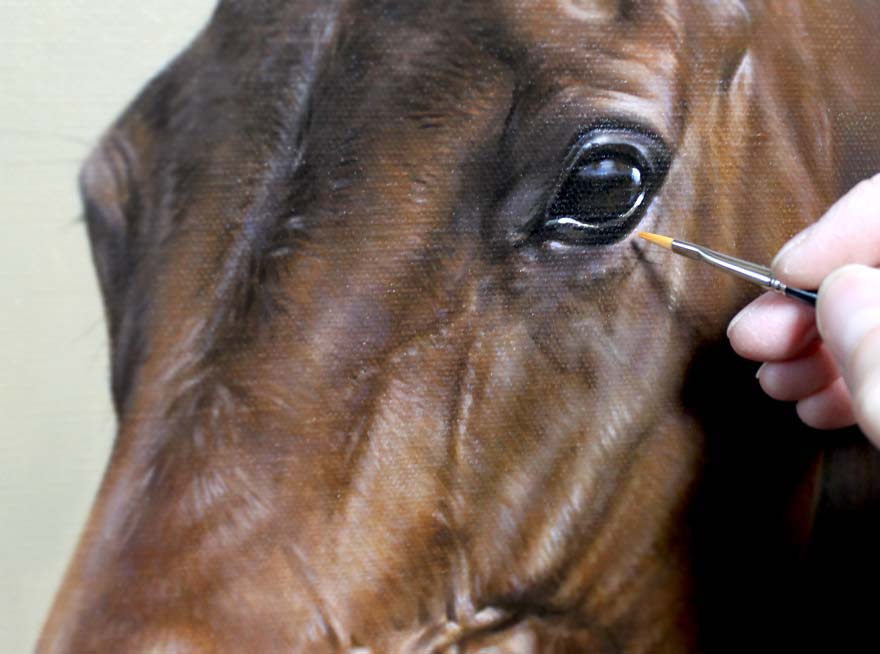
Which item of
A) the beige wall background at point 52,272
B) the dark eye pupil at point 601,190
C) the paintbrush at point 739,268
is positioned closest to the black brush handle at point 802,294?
the paintbrush at point 739,268

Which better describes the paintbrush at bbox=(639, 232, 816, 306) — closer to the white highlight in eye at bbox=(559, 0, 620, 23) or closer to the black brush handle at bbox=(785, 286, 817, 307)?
the black brush handle at bbox=(785, 286, 817, 307)

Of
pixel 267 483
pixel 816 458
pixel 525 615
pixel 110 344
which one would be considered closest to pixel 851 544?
pixel 816 458

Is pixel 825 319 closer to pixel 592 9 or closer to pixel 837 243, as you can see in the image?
pixel 837 243

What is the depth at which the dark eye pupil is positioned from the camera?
47cm

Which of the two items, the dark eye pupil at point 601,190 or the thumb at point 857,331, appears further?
the dark eye pupil at point 601,190

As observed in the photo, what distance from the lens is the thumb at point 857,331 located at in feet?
1.07

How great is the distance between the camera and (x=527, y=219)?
468 millimetres

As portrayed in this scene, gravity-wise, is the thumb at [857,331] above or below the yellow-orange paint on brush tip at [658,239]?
above

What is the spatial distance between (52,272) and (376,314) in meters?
0.19

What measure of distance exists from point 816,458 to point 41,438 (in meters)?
0.50

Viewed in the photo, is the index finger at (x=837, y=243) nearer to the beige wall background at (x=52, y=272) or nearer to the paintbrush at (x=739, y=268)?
the paintbrush at (x=739, y=268)

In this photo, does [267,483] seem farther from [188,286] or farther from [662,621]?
[662,621]

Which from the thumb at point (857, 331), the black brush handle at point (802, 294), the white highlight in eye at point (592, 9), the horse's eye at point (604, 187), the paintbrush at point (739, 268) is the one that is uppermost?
the white highlight in eye at point (592, 9)

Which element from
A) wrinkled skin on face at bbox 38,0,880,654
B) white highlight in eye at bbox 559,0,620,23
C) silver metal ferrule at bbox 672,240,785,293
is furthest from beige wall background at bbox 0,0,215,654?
silver metal ferrule at bbox 672,240,785,293
